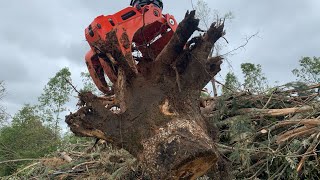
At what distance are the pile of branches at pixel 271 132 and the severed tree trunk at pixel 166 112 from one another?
0.79 meters

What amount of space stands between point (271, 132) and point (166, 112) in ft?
5.75

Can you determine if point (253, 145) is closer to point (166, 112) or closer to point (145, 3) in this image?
point (166, 112)

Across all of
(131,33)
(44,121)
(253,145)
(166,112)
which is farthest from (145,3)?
(44,121)

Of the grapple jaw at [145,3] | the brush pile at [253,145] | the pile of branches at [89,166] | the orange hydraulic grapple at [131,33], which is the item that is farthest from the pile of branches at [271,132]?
the grapple jaw at [145,3]

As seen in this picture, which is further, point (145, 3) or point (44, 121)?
point (44, 121)

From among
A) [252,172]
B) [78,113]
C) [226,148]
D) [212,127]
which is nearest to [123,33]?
[78,113]

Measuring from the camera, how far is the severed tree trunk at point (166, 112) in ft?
9.31

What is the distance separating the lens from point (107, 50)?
127 inches

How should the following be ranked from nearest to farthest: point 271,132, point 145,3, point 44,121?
point 271,132
point 145,3
point 44,121

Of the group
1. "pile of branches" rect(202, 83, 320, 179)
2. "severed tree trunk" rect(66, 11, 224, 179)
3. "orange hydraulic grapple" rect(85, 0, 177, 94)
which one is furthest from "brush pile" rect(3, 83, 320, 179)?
"orange hydraulic grapple" rect(85, 0, 177, 94)

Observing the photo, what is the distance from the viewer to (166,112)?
3.11 meters

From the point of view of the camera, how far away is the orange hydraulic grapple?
3485 millimetres

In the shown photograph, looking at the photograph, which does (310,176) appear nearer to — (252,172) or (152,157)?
(252,172)

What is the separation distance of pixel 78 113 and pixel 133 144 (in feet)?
1.98
